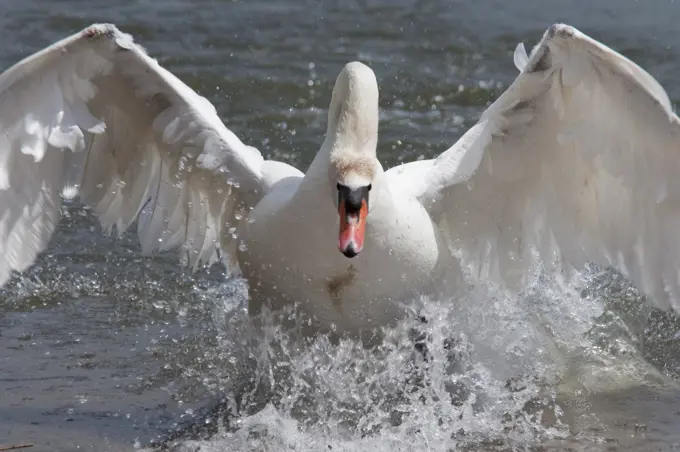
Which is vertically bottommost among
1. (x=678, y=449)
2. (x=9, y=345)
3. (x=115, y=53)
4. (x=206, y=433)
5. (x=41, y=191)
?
(x=678, y=449)

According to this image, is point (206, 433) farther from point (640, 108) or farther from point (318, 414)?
point (640, 108)

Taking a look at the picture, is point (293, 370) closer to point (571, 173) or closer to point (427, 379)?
point (427, 379)

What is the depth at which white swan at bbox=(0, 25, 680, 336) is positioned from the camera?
6.08m

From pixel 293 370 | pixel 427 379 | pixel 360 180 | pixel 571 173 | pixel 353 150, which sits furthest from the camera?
pixel 427 379

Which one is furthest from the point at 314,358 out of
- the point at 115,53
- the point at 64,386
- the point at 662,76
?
the point at 662,76

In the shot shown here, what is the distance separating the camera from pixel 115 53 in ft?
20.6

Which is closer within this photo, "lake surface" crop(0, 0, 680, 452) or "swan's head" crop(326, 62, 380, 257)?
"swan's head" crop(326, 62, 380, 257)

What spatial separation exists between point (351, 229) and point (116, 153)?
1.83 meters

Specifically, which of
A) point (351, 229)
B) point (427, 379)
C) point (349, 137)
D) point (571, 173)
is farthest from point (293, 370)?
point (571, 173)

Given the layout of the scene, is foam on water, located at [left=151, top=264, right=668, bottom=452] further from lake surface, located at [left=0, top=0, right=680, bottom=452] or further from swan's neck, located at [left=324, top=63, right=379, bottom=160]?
swan's neck, located at [left=324, top=63, right=379, bottom=160]

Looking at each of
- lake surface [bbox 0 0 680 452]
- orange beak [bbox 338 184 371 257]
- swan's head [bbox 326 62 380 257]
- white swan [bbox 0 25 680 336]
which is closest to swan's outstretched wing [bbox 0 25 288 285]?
white swan [bbox 0 25 680 336]

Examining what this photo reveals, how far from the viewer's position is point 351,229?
581cm

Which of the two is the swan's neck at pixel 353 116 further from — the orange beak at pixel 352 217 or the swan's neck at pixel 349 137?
the orange beak at pixel 352 217

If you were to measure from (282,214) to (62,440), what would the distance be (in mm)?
1552
